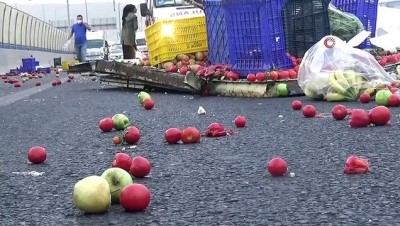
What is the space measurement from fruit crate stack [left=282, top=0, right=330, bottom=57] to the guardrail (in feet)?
70.4

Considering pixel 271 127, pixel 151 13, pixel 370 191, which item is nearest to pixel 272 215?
pixel 370 191

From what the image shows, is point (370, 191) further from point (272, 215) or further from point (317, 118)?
point (317, 118)

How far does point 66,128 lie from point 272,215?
4166mm

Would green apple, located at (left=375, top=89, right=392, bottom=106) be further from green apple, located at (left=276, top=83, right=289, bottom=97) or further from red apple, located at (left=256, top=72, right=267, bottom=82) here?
red apple, located at (left=256, top=72, right=267, bottom=82)

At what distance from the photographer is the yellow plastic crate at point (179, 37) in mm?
11852

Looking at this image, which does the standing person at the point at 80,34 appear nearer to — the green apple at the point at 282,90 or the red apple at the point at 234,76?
the red apple at the point at 234,76

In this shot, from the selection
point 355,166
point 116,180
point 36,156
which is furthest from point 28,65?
point 116,180

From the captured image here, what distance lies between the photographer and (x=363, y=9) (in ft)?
38.3

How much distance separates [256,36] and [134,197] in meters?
6.95

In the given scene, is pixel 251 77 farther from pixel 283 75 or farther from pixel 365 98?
pixel 365 98

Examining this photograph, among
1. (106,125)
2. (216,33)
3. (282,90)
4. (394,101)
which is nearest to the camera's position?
(106,125)

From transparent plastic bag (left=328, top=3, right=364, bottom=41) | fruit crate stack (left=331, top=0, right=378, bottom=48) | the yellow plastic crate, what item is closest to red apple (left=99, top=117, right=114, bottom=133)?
transparent plastic bag (left=328, top=3, right=364, bottom=41)

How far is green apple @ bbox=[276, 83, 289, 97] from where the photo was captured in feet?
29.5

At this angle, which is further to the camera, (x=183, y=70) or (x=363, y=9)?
(x=363, y=9)
